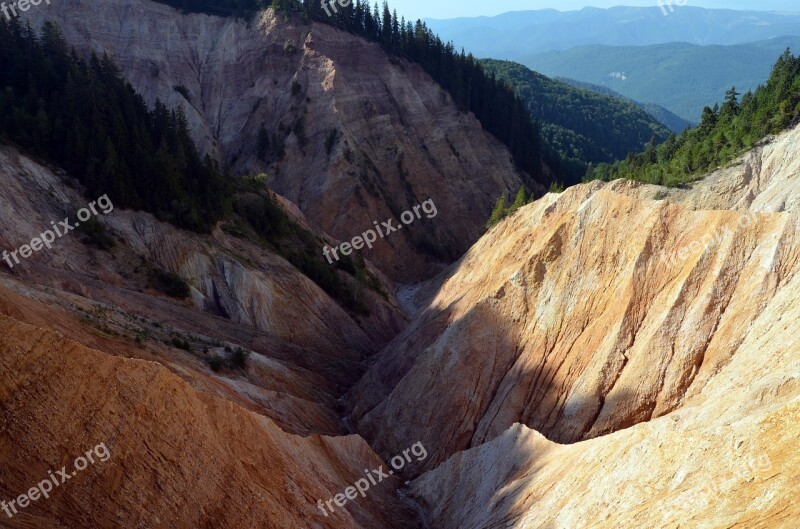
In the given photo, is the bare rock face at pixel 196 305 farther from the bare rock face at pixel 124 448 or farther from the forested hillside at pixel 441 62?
the forested hillside at pixel 441 62

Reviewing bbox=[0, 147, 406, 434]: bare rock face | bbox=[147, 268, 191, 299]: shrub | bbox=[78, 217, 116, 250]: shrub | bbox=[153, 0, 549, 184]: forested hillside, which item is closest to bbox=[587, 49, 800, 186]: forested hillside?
bbox=[0, 147, 406, 434]: bare rock face

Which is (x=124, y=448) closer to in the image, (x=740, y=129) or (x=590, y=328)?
(x=590, y=328)

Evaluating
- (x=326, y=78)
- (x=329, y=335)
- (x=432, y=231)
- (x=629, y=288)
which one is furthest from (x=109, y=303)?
(x=326, y=78)

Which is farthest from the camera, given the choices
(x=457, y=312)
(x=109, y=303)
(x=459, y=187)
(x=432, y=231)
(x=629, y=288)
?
(x=459, y=187)

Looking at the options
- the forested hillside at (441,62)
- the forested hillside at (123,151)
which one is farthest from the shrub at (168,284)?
the forested hillside at (441,62)

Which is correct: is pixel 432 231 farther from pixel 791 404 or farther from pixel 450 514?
pixel 791 404

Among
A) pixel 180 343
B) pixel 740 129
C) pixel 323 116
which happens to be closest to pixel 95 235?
pixel 180 343
